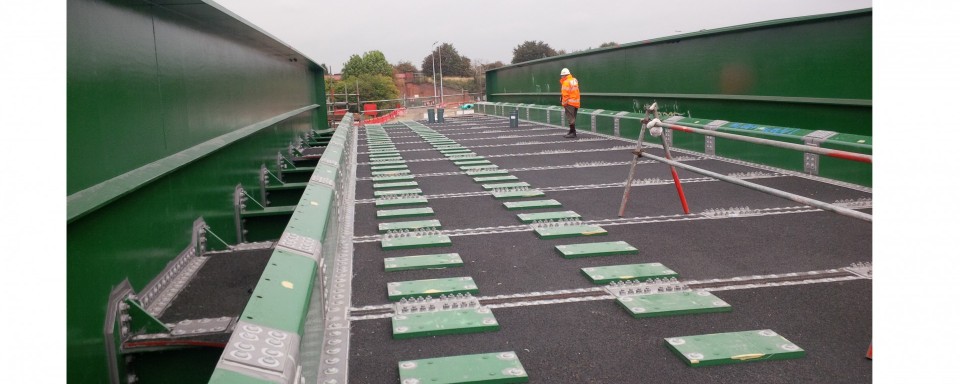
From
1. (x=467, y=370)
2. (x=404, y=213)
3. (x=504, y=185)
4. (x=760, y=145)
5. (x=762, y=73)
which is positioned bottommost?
(x=467, y=370)

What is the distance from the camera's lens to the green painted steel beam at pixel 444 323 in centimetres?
465

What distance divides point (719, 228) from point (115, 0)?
5780 millimetres

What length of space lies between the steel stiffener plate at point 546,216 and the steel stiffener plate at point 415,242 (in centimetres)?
118

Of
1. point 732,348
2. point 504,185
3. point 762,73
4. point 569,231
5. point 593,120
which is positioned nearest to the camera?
point 732,348

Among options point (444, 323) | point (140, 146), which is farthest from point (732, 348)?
point (140, 146)

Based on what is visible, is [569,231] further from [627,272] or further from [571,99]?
[571,99]

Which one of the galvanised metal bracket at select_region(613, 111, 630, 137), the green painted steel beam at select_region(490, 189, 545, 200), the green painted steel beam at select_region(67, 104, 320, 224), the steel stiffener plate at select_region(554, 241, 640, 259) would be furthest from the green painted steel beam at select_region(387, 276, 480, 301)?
the galvanised metal bracket at select_region(613, 111, 630, 137)

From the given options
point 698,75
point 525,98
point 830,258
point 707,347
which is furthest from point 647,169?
point 525,98

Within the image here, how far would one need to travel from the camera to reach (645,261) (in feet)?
20.4

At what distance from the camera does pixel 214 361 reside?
13.8 ft

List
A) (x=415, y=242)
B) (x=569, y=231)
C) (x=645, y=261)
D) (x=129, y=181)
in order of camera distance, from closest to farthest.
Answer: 1. (x=129, y=181)
2. (x=645, y=261)
3. (x=415, y=242)
4. (x=569, y=231)

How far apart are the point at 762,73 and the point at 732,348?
963 centimetres

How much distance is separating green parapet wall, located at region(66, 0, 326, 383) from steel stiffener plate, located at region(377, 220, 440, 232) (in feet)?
5.30

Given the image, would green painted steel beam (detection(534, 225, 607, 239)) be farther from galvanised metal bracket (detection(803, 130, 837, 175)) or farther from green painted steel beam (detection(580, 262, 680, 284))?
galvanised metal bracket (detection(803, 130, 837, 175))
